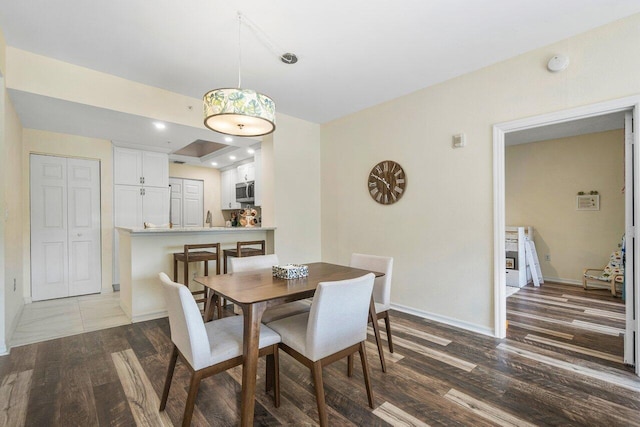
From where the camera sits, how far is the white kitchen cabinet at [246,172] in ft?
18.2

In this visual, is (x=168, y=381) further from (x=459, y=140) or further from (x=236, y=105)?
(x=459, y=140)

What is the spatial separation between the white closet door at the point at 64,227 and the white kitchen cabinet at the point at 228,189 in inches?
92.3

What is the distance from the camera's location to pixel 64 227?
4238 mm

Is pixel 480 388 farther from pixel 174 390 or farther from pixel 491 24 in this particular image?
pixel 491 24

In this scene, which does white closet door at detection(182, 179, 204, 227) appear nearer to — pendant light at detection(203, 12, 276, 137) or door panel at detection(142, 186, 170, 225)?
door panel at detection(142, 186, 170, 225)

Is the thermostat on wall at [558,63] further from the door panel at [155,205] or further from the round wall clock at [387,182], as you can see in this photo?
the door panel at [155,205]

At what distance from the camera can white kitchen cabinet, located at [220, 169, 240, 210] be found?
20.4 ft

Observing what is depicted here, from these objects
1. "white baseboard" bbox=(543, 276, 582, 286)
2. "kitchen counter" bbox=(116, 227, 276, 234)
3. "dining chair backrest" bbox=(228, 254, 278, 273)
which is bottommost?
"white baseboard" bbox=(543, 276, 582, 286)

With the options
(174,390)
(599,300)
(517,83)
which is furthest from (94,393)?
(599,300)

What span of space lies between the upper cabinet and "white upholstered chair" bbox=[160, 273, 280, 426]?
3.90 m

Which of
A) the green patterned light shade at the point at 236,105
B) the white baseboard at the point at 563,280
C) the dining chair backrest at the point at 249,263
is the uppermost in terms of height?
the green patterned light shade at the point at 236,105

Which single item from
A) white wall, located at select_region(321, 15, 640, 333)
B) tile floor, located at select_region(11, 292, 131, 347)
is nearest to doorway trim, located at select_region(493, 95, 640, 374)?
white wall, located at select_region(321, 15, 640, 333)

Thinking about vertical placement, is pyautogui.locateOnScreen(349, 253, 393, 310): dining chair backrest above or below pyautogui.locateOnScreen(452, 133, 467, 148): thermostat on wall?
below

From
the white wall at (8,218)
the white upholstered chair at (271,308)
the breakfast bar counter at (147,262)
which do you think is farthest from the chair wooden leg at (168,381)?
the white wall at (8,218)
